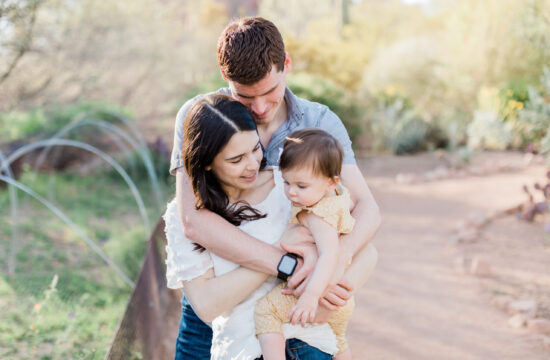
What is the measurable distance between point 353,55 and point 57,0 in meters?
7.84

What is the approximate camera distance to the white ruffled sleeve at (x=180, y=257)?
1625 millimetres

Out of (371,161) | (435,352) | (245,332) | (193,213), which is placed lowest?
(371,161)

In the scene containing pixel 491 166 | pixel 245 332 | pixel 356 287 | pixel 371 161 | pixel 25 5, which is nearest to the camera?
pixel 245 332

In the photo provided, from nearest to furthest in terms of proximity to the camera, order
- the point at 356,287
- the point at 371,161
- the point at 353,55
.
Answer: the point at 356,287 < the point at 371,161 < the point at 353,55

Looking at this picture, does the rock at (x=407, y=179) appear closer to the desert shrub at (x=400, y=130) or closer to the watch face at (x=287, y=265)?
the desert shrub at (x=400, y=130)

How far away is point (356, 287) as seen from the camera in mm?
1701

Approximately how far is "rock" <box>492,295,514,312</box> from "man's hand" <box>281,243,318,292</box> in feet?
8.76

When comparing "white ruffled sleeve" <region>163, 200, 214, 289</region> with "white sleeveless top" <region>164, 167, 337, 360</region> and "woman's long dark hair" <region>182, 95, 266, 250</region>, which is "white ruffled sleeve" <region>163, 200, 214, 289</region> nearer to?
"white sleeveless top" <region>164, 167, 337, 360</region>

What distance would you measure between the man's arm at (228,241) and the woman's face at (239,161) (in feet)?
0.44

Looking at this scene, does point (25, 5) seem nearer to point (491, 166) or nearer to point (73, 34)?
point (73, 34)

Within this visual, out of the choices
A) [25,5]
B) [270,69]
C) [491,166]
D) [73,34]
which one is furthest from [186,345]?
[73,34]

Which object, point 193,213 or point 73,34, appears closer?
point 193,213

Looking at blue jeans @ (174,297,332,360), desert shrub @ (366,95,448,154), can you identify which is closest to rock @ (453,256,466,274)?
blue jeans @ (174,297,332,360)

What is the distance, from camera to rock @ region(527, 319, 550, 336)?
3.27 meters
